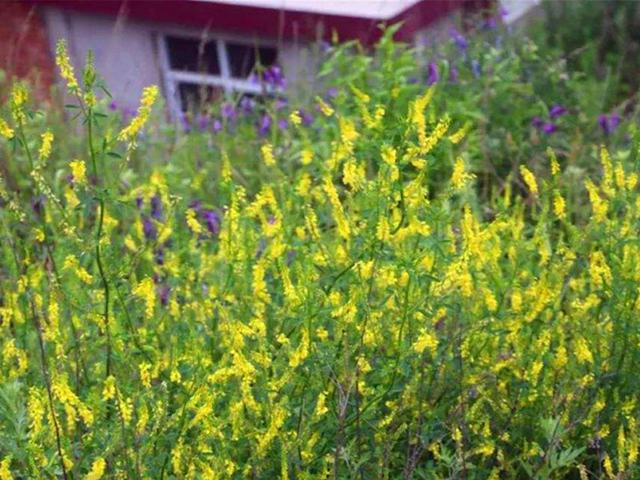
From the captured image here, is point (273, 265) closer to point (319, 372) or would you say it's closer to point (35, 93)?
point (319, 372)

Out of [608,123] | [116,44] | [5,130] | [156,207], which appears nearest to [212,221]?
[156,207]

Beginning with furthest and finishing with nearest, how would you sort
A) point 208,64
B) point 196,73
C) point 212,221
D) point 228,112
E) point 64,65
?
1. point 208,64
2. point 196,73
3. point 228,112
4. point 212,221
5. point 64,65

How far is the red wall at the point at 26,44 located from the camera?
755cm

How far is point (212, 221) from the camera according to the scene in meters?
4.29

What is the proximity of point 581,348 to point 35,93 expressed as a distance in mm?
5073

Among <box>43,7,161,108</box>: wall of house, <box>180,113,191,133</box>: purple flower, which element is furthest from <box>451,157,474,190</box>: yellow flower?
<box>43,7,161,108</box>: wall of house

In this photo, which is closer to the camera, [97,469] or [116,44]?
[97,469]

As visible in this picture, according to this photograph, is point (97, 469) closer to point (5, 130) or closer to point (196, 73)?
point (5, 130)

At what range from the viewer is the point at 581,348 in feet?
8.79

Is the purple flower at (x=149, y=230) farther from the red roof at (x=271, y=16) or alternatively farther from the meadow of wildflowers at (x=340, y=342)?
the red roof at (x=271, y=16)

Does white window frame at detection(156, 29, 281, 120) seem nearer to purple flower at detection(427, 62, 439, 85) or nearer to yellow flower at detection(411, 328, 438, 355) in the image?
purple flower at detection(427, 62, 439, 85)

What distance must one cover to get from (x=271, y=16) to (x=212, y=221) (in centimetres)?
283

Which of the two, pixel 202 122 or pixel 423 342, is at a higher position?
pixel 202 122

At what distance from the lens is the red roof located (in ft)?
21.5
